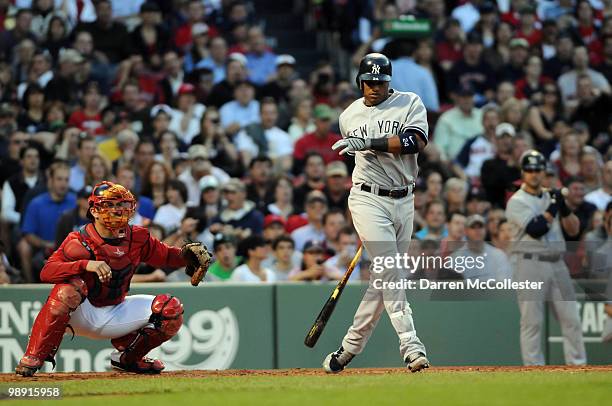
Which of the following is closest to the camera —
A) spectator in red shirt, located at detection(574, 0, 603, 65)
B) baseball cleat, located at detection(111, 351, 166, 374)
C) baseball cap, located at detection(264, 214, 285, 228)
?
baseball cleat, located at detection(111, 351, 166, 374)

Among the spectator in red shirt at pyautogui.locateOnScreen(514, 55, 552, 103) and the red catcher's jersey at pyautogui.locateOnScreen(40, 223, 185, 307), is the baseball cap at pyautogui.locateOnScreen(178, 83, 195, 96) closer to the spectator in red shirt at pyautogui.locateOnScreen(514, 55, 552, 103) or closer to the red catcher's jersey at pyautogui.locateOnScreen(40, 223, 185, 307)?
the spectator in red shirt at pyautogui.locateOnScreen(514, 55, 552, 103)

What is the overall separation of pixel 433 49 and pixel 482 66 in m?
0.74

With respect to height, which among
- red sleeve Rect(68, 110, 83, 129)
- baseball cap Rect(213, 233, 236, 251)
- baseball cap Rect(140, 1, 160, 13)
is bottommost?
baseball cap Rect(213, 233, 236, 251)

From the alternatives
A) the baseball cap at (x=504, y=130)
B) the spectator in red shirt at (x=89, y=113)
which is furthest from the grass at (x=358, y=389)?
the spectator in red shirt at (x=89, y=113)

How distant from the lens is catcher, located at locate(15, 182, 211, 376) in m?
9.18

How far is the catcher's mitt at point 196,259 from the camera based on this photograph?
967cm

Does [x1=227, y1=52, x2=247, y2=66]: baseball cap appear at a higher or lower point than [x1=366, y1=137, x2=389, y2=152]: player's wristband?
higher

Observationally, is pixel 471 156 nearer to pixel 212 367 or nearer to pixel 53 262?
pixel 212 367

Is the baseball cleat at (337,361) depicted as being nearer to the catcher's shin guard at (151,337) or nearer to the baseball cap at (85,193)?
the catcher's shin guard at (151,337)

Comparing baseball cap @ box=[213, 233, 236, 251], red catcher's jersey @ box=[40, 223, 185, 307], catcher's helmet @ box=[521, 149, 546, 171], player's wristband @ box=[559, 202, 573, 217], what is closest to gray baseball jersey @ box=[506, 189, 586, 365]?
player's wristband @ box=[559, 202, 573, 217]

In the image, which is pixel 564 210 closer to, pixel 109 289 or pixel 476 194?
pixel 476 194

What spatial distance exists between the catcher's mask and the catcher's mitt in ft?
1.70

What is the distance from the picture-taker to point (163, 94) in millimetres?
16656

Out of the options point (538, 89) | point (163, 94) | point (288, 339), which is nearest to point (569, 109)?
point (538, 89)
